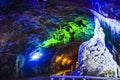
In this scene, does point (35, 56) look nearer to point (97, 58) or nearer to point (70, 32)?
point (70, 32)

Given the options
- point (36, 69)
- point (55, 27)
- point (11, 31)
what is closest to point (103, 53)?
point (55, 27)

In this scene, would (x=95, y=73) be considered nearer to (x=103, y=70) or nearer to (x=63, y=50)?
(x=103, y=70)

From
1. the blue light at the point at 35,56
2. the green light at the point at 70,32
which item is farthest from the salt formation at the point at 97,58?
the blue light at the point at 35,56

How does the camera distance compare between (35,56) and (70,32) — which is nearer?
(70,32)

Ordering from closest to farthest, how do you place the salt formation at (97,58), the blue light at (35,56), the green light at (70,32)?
the salt formation at (97,58)
the green light at (70,32)
the blue light at (35,56)

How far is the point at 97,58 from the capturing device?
930cm

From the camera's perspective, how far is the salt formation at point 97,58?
358 inches

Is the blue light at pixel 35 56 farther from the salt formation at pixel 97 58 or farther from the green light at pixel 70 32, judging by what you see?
the salt formation at pixel 97 58

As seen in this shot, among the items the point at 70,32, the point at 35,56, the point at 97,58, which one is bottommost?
the point at 35,56

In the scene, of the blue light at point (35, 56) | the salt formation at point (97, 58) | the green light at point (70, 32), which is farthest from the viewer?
the blue light at point (35, 56)

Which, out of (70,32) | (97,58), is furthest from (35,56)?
(97,58)

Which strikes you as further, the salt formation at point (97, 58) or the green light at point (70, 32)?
the green light at point (70, 32)

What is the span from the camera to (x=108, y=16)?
9219mm

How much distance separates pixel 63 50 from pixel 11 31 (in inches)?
77.3
